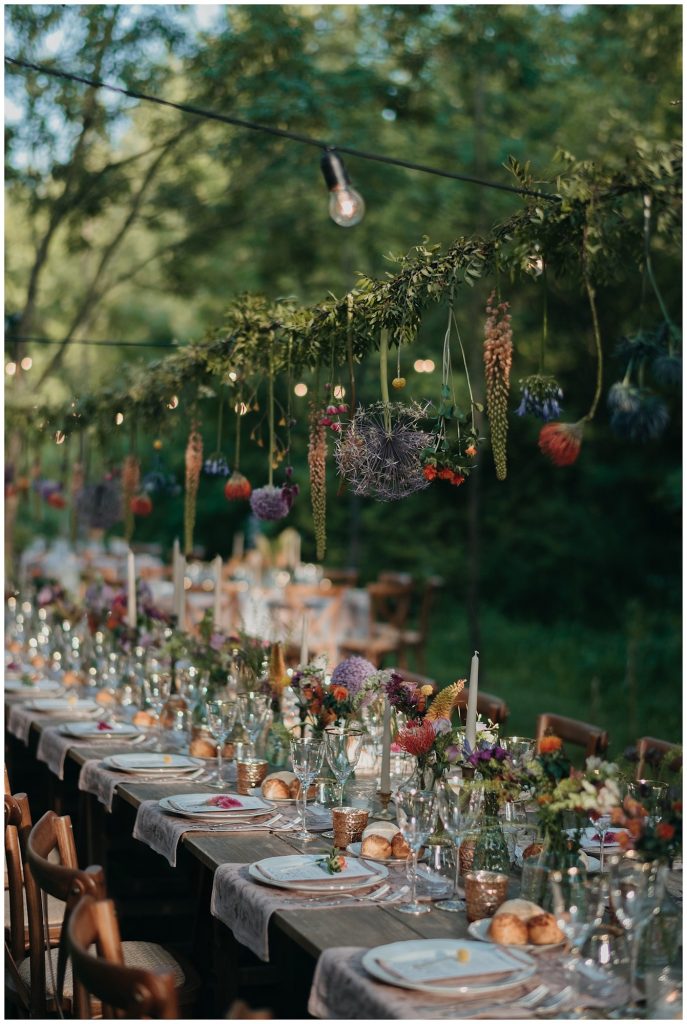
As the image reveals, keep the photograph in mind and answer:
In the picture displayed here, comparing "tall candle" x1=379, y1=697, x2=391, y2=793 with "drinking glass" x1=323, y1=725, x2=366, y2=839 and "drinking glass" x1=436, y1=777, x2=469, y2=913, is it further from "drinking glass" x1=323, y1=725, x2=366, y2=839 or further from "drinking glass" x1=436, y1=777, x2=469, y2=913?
"drinking glass" x1=436, y1=777, x2=469, y2=913

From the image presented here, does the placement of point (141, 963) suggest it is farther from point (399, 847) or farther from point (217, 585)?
point (217, 585)

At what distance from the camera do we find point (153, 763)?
12.7 feet

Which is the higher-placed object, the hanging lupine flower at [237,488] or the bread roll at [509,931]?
the hanging lupine flower at [237,488]

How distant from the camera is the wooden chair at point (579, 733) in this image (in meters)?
4.07

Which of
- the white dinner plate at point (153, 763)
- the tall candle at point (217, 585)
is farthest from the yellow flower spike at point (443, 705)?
the tall candle at point (217, 585)

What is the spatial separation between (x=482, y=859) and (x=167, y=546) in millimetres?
14642

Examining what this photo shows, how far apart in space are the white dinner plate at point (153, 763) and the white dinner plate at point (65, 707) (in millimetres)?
938

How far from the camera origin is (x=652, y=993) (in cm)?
207

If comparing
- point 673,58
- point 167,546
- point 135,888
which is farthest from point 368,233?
point 135,888

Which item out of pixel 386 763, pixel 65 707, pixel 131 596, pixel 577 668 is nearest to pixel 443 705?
pixel 386 763

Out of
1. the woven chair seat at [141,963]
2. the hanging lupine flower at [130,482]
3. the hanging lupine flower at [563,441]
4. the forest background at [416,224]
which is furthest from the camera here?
the forest background at [416,224]

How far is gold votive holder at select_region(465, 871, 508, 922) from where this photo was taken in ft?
8.11

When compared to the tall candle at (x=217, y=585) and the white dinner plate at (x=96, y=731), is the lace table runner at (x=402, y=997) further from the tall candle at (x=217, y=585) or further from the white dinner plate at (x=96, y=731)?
the tall candle at (x=217, y=585)

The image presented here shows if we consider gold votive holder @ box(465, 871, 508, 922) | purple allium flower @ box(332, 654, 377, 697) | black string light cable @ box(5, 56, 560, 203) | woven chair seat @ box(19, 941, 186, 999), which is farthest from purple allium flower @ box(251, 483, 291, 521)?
gold votive holder @ box(465, 871, 508, 922)
